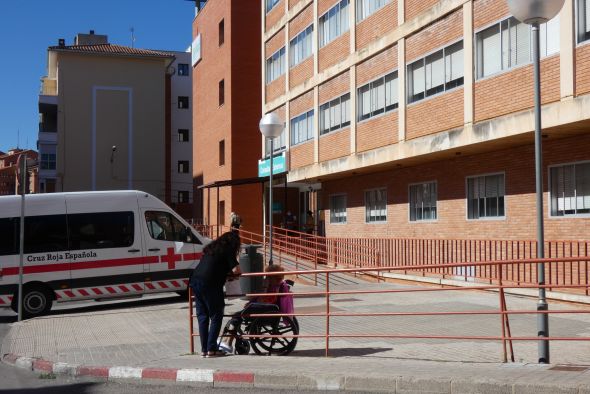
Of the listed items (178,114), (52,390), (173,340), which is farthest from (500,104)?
(178,114)

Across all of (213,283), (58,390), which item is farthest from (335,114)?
(58,390)

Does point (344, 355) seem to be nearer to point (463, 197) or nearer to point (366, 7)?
point (463, 197)

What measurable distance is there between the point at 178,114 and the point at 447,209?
49.9 metres

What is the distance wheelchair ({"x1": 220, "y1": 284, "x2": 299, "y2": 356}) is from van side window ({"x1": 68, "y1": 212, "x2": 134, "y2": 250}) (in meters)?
7.82

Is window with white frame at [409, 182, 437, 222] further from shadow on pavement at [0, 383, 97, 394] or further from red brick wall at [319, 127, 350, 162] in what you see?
shadow on pavement at [0, 383, 97, 394]

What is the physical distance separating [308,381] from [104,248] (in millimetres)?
10063

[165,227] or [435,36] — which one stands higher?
[435,36]

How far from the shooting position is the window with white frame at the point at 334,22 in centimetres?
Result: 2452

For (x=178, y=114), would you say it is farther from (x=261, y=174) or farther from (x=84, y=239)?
(x=84, y=239)

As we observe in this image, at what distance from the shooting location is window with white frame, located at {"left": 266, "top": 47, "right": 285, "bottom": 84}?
101 ft

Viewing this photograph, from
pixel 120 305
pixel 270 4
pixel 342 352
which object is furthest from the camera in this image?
pixel 270 4

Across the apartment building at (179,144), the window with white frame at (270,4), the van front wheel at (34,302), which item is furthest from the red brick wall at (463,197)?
the apartment building at (179,144)

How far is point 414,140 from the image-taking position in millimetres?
19359

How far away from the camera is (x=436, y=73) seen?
18.8 meters
